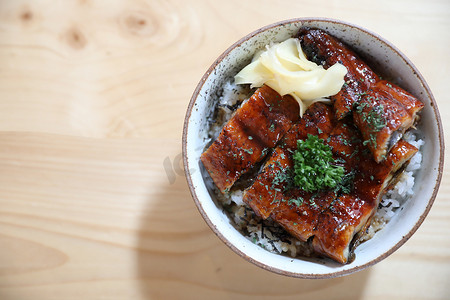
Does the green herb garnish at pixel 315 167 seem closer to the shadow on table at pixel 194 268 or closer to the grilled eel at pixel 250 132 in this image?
the grilled eel at pixel 250 132

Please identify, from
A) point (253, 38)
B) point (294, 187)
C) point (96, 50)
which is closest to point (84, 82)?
point (96, 50)

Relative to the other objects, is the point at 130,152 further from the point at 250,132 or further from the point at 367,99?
the point at 367,99

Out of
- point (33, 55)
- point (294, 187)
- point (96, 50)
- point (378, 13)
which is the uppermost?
point (378, 13)

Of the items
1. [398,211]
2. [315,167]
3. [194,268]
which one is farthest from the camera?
[194,268]

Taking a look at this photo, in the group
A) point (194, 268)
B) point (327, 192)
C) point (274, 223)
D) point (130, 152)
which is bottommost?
point (194, 268)

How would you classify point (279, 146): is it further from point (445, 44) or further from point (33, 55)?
point (33, 55)

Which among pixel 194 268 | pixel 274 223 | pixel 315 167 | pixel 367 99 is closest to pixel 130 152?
pixel 194 268

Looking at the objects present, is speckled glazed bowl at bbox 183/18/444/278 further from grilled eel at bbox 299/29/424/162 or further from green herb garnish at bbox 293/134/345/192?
green herb garnish at bbox 293/134/345/192
